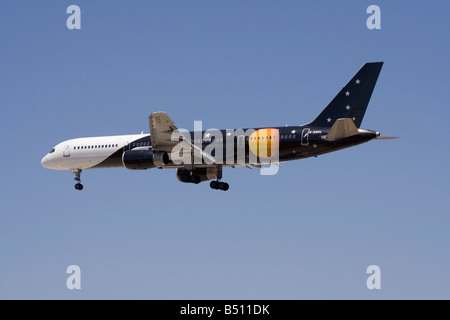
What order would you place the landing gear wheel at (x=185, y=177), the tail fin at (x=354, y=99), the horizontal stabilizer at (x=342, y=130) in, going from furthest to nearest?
the landing gear wheel at (x=185, y=177), the tail fin at (x=354, y=99), the horizontal stabilizer at (x=342, y=130)

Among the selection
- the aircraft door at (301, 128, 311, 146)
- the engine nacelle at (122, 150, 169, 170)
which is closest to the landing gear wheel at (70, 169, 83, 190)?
the engine nacelle at (122, 150, 169, 170)

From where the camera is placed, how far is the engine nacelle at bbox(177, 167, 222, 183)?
54500 millimetres

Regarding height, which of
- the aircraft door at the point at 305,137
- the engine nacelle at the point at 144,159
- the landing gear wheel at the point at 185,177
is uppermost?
the aircraft door at the point at 305,137

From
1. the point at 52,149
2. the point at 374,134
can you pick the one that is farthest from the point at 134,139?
the point at 374,134

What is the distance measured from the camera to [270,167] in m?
58.2

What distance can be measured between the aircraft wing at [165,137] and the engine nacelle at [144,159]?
1.53ft

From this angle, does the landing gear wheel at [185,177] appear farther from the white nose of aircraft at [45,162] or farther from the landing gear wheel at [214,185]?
the white nose of aircraft at [45,162]

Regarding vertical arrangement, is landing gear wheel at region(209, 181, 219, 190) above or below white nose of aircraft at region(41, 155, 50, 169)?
below

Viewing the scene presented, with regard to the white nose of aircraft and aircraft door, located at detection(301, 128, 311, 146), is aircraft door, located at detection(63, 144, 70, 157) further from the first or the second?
aircraft door, located at detection(301, 128, 311, 146)

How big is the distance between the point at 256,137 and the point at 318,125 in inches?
158

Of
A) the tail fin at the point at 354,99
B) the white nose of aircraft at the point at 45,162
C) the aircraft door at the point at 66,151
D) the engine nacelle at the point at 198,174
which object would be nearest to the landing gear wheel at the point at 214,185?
the engine nacelle at the point at 198,174

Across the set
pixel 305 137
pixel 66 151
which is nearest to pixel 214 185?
pixel 305 137

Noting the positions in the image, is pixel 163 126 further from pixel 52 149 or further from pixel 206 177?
pixel 52 149

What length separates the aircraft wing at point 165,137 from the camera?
48862 millimetres
